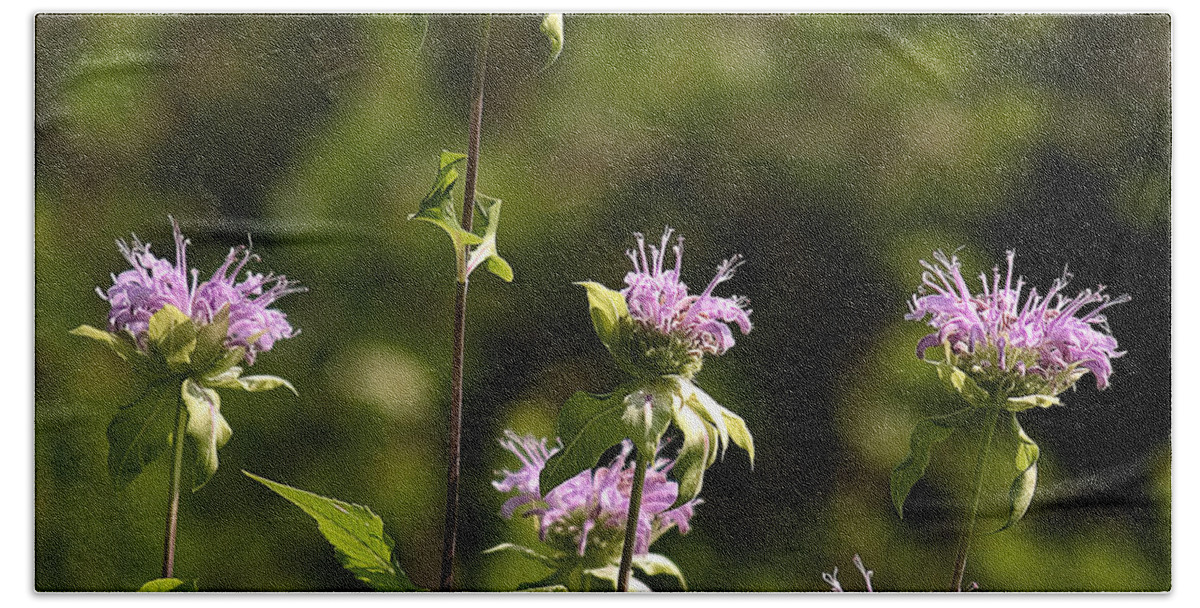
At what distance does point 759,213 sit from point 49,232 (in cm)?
94

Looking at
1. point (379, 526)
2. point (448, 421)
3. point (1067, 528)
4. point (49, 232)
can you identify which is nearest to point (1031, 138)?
point (1067, 528)

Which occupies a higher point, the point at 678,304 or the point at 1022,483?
the point at 678,304

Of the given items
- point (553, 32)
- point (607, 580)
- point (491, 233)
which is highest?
point (553, 32)

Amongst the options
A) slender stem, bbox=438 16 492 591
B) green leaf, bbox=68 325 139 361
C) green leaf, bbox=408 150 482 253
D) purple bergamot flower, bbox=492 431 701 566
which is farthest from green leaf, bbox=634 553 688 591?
green leaf, bbox=68 325 139 361

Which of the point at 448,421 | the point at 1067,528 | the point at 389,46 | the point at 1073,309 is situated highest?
the point at 389,46

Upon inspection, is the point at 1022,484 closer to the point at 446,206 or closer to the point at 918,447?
the point at 918,447

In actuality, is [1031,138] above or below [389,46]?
below

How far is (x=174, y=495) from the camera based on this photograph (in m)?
1.36

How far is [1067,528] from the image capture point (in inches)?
54.3

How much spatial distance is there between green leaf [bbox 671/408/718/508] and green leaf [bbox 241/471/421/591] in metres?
0.38

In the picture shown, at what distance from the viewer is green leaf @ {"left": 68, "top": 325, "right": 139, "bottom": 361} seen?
4.38 feet

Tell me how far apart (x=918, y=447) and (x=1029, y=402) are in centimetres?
15

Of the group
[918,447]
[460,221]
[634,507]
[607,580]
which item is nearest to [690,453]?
[634,507]

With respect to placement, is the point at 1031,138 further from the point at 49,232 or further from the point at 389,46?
the point at 49,232
